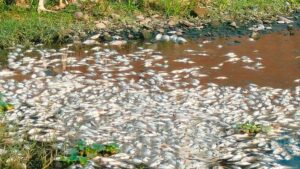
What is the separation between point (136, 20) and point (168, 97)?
28.1ft

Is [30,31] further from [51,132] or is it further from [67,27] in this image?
[51,132]

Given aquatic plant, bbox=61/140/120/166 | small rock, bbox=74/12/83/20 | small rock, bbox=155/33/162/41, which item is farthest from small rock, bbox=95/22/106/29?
aquatic plant, bbox=61/140/120/166

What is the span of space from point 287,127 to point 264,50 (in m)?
6.84

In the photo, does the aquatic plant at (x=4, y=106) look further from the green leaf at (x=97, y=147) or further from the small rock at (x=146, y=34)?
the small rock at (x=146, y=34)

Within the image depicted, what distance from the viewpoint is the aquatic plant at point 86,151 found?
849 centimetres

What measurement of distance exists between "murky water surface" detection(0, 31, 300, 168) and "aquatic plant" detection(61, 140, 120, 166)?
1.02 ft

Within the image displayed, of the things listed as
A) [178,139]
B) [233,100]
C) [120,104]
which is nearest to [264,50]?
[233,100]

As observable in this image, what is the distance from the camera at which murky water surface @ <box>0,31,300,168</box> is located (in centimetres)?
919

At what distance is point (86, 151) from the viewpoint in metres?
8.73

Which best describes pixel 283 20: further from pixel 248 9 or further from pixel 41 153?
pixel 41 153

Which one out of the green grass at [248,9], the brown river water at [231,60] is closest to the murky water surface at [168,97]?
the brown river water at [231,60]

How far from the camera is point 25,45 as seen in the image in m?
16.8

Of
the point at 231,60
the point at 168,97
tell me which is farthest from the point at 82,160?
the point at 231,60

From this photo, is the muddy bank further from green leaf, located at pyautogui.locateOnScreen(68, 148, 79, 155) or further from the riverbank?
green leaf, located at pyautogui.locateOnScreen(68, 148, 79, 155)
